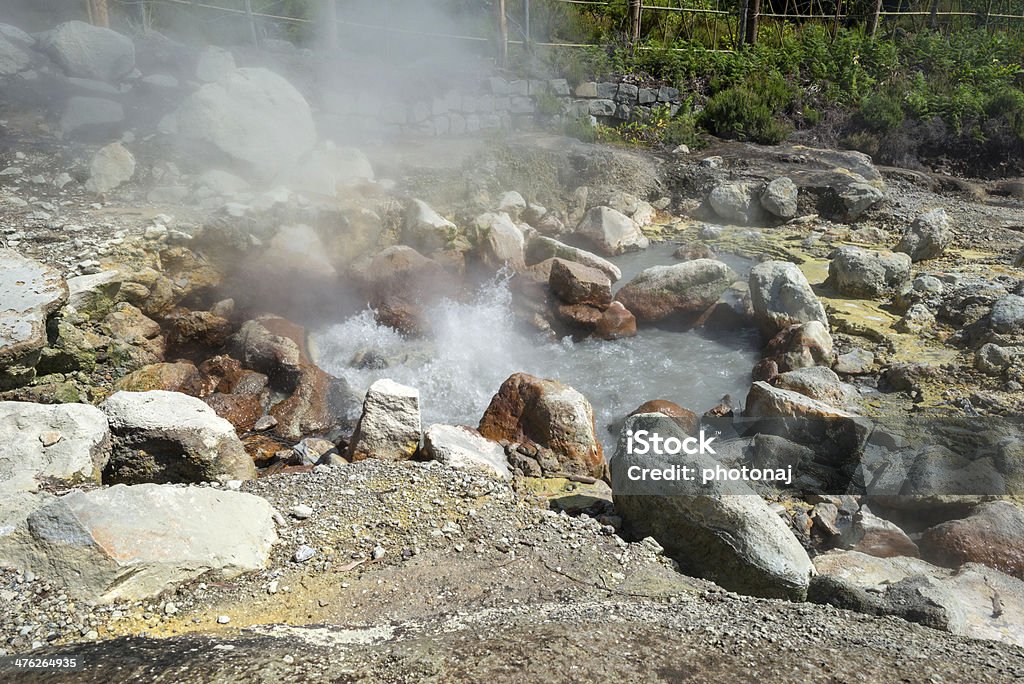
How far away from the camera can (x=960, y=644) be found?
2.99m

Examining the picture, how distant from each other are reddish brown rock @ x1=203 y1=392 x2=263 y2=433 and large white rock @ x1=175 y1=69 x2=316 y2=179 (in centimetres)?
424

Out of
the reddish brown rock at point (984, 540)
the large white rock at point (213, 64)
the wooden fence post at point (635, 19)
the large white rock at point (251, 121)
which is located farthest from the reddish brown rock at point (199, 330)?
the wooden fence post at point (635, 19)

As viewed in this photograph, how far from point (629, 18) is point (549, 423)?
1281 centimetres

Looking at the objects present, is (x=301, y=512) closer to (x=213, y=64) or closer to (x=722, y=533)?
(x=722, y=533)

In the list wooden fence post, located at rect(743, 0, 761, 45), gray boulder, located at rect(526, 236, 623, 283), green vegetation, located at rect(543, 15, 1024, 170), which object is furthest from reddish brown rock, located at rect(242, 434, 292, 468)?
wooden fence post, located at rect(743, 0, 761, 45)

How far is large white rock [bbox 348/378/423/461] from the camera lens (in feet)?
16.0

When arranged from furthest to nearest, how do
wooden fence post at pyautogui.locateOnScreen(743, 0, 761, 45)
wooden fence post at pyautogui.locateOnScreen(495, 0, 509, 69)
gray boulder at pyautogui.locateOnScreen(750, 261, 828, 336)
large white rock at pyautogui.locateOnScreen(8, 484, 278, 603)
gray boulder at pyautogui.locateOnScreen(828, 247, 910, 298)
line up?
wooden fence post at pyautogui.locateOnScreen(743, 0, 761, 45)
wooden fence post at pyautogui.locateOnScreen(495, 0, 509, 69)
gray boulder at pyautogui.locateOnScreen(828, 247, 910, 298)
gray boulder at pyautogui.locateOnScreen(750, 261, 828, 336)
large white rock at pyautogui.locateOnScreen(8, 484, 278, 603)

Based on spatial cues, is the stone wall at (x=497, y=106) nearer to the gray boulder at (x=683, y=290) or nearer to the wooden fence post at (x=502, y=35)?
the wooden fence post at (x=502, y=35)

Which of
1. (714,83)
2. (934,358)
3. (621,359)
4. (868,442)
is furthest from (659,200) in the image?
(868,442)

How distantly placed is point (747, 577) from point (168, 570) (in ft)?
8.92

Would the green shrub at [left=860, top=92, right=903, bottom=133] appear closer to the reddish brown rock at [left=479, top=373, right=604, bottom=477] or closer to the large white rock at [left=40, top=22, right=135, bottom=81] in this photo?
the reddish brown rock at [left=479, top=373, right=604, bottom=477]

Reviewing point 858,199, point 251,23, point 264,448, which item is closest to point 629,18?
point 858,199

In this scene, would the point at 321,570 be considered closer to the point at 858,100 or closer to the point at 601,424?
the point at 601,424

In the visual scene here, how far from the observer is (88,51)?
10.2 metres
